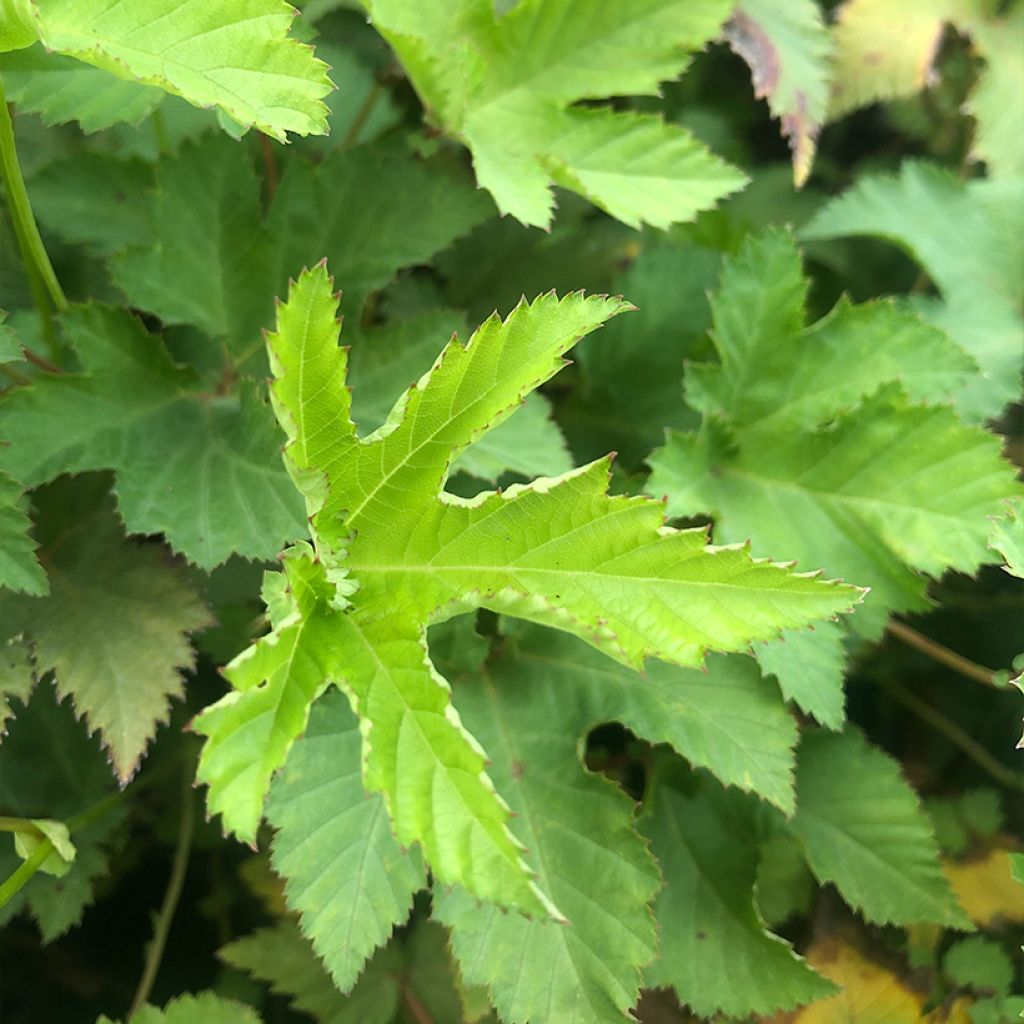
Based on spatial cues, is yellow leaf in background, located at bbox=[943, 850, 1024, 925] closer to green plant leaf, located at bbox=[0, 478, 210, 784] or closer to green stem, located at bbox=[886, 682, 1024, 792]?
green stem, located at bbox=[886, 682, 1024, 792]

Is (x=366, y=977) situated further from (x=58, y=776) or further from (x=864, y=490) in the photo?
(x=864, y=490)

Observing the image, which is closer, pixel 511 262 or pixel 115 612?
pixel 115 612

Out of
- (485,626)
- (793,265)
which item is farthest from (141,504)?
(793,265)

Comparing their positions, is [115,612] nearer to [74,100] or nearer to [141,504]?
[141,504]

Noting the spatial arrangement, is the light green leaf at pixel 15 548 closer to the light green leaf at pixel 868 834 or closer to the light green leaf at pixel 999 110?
the light green leaf at pixel 868 834

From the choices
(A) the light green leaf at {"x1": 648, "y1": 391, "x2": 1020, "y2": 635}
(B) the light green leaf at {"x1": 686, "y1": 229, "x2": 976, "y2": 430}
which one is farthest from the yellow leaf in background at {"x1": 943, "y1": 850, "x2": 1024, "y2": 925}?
(B) the light green leaf at {"x1": 686, "y1": 229, "x2": 976, "y2": 430}

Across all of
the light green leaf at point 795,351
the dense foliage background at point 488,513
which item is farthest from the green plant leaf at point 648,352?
the light green leaf at point 795,351

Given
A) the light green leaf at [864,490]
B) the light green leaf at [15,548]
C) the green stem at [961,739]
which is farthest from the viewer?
the green stem at [961,739]
